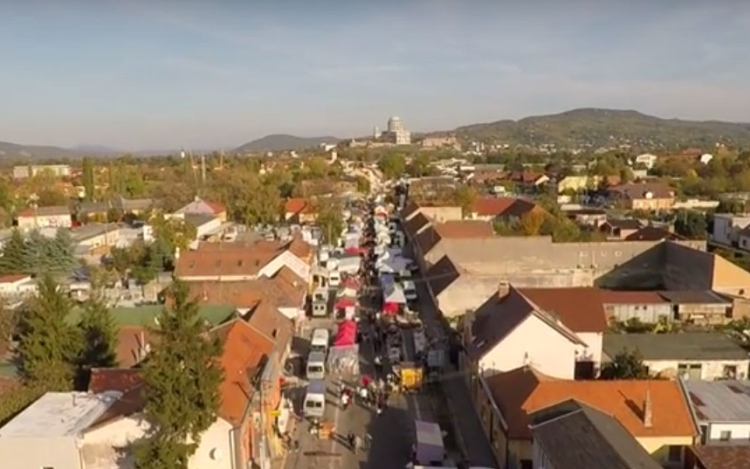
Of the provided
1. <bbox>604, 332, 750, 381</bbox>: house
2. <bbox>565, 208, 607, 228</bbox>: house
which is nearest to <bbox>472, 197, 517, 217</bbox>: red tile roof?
<bbox>565, 208, 607, 228</bbox>: house

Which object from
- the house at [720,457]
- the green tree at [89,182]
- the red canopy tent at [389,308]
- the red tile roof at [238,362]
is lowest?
the red canopy tent at [389,308]

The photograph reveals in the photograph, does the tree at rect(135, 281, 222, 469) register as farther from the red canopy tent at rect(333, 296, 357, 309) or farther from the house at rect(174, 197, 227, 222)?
the house at rect(174, 197, 227, 222)

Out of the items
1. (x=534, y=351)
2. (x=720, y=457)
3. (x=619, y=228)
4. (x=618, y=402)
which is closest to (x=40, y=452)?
(x=534, y=351)

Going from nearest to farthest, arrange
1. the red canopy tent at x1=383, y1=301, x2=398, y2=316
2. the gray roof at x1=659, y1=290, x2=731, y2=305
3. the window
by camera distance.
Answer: the window < the gray roof at x1=659, y1=290, x2=731, y2=305 < the red canopy tent at x1=383, y1=301, x2=398, y2=316

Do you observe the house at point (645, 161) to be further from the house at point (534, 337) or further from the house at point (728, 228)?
the house at point (534, 337)

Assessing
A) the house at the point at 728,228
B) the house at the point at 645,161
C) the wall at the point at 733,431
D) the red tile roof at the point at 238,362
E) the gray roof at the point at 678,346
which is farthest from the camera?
the house at the point at 645,161

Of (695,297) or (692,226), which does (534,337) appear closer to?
(695,297)

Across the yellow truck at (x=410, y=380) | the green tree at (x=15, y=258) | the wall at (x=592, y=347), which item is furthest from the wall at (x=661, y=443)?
the green tree at (x=15, y=258)
